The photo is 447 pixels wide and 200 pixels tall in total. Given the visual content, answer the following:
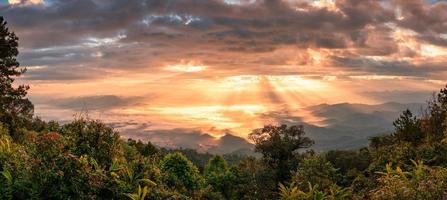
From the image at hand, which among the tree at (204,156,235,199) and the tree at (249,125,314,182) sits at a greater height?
the tree at (249,125,314,182)

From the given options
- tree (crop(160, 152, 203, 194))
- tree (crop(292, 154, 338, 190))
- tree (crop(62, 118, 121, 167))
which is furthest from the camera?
tree (crop(160, 152, 203, 194))

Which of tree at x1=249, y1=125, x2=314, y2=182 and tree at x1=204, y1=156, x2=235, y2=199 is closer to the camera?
tree at x1=249, y1=125, x2=314, y2=182

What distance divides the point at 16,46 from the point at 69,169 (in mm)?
46417

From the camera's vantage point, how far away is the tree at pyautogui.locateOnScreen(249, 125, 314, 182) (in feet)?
192

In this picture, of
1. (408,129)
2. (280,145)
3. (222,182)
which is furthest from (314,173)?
(222,182)

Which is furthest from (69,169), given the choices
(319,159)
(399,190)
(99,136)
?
(319,159)

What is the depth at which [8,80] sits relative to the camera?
54.6m

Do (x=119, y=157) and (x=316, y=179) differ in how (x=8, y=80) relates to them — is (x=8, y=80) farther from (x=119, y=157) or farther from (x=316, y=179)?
(x=119, y=157)

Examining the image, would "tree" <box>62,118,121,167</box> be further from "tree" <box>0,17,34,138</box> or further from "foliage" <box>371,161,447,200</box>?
"tree" <box>0,17,34,138</box>

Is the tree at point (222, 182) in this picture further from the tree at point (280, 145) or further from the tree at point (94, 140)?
the tree at point (94, 140)

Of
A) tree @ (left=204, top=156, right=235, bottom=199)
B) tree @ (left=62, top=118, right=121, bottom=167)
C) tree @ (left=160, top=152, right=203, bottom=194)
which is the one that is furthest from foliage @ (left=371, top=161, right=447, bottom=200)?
tree @ (left=204, top=156, right=235, bottom=199)

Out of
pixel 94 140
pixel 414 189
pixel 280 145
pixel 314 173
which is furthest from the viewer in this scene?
pixel 280 145

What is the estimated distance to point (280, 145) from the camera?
192ft

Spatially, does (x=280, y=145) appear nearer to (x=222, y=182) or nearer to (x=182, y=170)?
(x=182, y=170)
